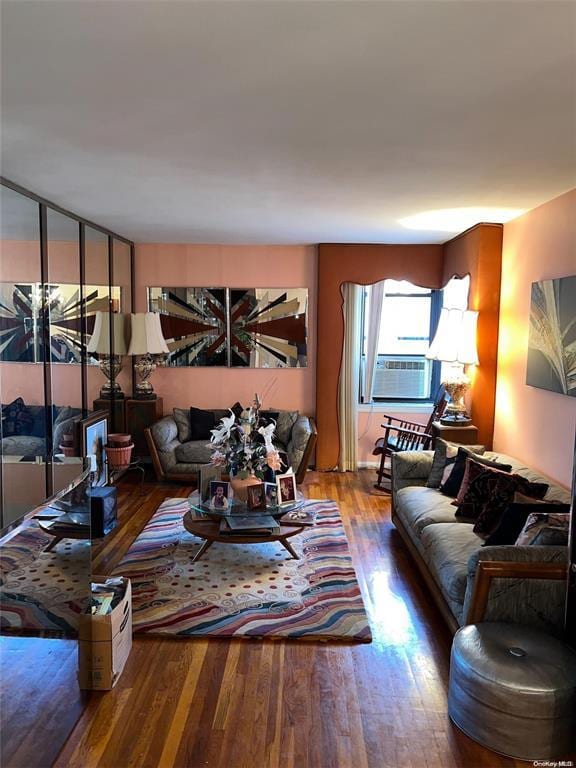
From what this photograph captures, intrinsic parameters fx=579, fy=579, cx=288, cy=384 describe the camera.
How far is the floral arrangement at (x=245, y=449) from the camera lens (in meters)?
4.08

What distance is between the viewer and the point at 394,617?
132 inches

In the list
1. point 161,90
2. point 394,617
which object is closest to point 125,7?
point 161,90

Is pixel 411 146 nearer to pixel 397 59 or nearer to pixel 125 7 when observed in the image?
pixel 397 59

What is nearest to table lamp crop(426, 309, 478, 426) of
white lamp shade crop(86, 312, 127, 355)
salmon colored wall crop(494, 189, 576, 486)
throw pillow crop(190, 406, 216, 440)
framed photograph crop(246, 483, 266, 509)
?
salmon colored wall crop(494, 189, 576, 486)

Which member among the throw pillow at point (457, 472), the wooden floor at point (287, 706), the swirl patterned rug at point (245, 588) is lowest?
the wooden floor at point (287, 706)

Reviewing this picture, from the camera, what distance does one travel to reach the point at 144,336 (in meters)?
6.21

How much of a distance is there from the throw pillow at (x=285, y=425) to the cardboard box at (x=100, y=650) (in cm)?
360

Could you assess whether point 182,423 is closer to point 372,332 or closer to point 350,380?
point 350,380

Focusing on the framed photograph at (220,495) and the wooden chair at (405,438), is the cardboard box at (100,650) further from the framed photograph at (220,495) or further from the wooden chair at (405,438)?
the wooden chair at (405,438)

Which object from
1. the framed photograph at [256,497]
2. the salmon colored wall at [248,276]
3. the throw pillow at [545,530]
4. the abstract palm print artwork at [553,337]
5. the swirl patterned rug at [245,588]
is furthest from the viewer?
the salmon colored wall at [248,276]

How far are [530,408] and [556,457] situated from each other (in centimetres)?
54

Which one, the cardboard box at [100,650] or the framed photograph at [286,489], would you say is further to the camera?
the framed photograph at [286,489]

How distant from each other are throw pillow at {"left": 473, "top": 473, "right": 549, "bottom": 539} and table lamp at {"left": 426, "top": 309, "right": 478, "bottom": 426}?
1520mm

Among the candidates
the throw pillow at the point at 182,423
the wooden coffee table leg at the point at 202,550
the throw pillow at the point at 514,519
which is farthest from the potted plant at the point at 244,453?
the throw pillow at the point at 182,423
